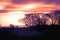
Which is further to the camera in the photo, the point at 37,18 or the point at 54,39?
the point at 37,18

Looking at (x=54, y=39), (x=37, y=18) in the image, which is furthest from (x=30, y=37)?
(x=37, y=18)

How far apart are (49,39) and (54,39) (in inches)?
10.9

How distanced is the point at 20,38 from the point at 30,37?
58 cm

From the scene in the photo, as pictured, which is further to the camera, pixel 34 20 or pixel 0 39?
pixel 34 20

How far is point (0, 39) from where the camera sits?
1157 cm

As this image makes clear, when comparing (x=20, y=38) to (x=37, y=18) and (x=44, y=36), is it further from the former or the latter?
(x=37, y=18)

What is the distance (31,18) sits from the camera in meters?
29.8

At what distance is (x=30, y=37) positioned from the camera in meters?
11.9

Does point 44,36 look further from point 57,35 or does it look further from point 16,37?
point 16,37

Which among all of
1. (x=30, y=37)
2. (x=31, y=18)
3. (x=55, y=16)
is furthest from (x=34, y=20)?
(x=30, y=37)

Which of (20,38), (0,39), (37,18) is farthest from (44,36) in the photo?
(37,18)

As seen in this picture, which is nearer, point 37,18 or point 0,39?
point 0,39

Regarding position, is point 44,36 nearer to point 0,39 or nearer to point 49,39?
point 49,39

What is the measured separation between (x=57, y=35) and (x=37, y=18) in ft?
58.3
